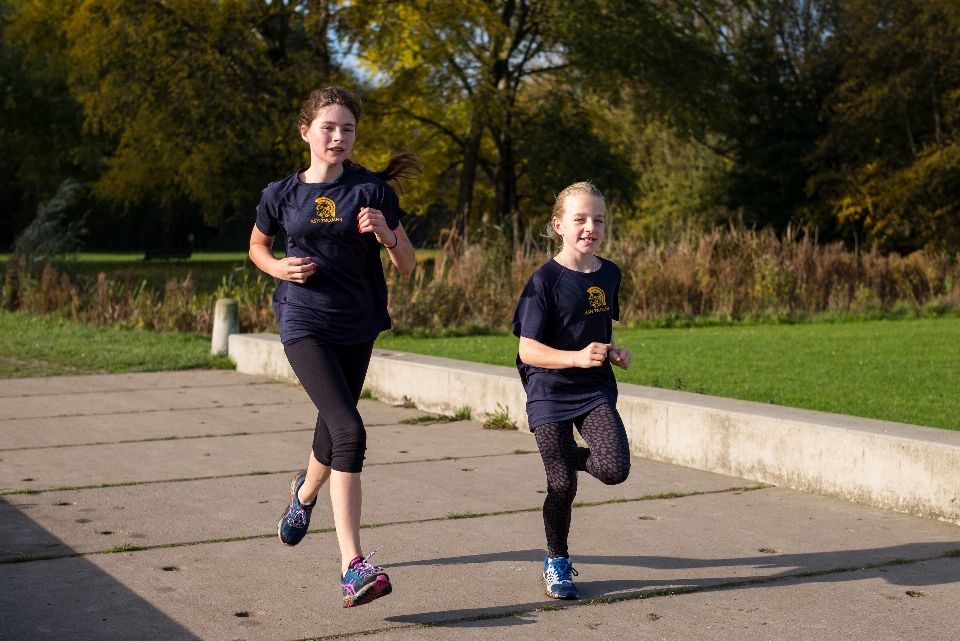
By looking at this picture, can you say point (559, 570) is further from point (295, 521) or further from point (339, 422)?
point (295, 521)

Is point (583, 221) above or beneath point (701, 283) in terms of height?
beneath

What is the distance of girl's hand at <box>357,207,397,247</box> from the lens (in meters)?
4.16

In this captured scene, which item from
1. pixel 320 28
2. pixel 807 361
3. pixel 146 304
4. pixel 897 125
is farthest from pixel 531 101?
pixel 807 361

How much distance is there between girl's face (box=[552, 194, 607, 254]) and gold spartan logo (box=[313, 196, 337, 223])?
2.80 ft

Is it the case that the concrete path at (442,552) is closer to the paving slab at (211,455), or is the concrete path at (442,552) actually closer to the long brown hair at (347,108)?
the paving slab at (211,455)

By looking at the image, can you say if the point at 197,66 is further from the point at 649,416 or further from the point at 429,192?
the point at 649,416

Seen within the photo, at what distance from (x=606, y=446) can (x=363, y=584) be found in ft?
3.26

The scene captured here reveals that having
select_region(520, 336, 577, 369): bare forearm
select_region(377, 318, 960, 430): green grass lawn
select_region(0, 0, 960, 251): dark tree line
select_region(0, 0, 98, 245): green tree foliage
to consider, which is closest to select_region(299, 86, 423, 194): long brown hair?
select_region(520, 336, 577, 369): bare forearm

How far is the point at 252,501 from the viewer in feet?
19.3

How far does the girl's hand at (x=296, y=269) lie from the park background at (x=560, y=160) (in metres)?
4.02

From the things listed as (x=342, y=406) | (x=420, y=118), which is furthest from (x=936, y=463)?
(x=420, y=118)

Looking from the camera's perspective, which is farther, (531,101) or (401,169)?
(531,101)

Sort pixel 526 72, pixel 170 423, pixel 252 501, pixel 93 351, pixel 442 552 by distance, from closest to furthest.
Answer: pixel 442 552
pixel 252 501
pixel 170 423
pixel 93 351
pixel 526 72

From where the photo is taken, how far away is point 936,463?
5328mm
